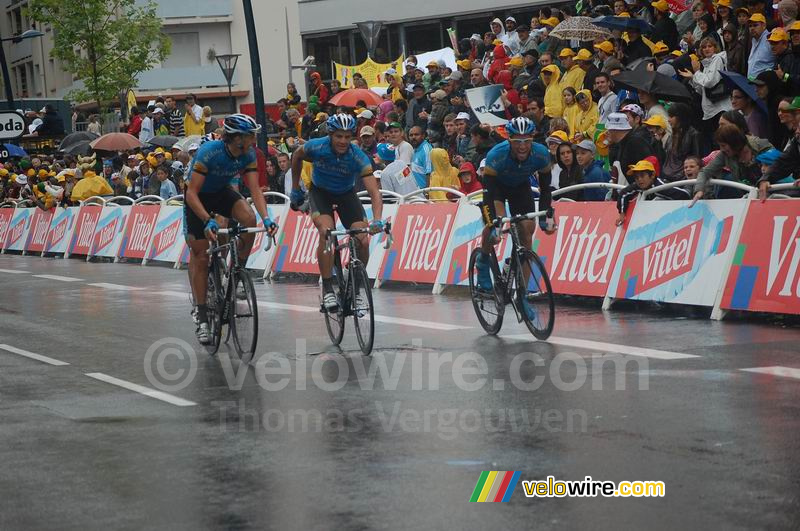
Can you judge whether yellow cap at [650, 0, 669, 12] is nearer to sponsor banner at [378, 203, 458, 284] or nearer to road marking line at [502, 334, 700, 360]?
sponsor banner at [378, 203, 458, 284]

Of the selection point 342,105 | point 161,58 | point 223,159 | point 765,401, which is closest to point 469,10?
point 161,58

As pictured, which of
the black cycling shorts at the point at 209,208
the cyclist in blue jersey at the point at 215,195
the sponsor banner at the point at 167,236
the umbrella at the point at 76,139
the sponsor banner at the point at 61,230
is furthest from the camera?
the umbrella at the point at 76,139

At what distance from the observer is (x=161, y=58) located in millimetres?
59281

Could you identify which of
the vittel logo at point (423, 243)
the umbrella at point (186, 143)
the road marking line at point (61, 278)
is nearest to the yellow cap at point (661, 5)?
the vittel logo at point (423, 243)

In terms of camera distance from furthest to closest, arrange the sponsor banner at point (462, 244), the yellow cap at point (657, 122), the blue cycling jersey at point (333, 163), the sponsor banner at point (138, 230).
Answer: the sponsor banner at point (138, 230) < the sponsor banner at point (462, 244) < the yellow cap at point (657, 122) < the blue cycling jersey at point (333, 163)

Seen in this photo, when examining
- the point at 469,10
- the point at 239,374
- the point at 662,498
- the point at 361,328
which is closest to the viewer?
the point at 662,498

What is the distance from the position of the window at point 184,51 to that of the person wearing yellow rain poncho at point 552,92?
5152 centimetres

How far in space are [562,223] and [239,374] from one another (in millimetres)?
5683

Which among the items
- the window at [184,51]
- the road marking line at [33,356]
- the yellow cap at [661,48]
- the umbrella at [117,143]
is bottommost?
the road marking line at [33,356]

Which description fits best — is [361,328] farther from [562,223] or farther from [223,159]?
[562,223]

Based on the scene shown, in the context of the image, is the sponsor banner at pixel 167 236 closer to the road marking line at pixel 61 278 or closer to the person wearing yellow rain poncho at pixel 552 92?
the road marking line at pixel 61 278

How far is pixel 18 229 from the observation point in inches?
1359

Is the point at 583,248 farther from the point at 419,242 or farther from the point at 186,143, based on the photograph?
the point at 186,143

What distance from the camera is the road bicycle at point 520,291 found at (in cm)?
1168
